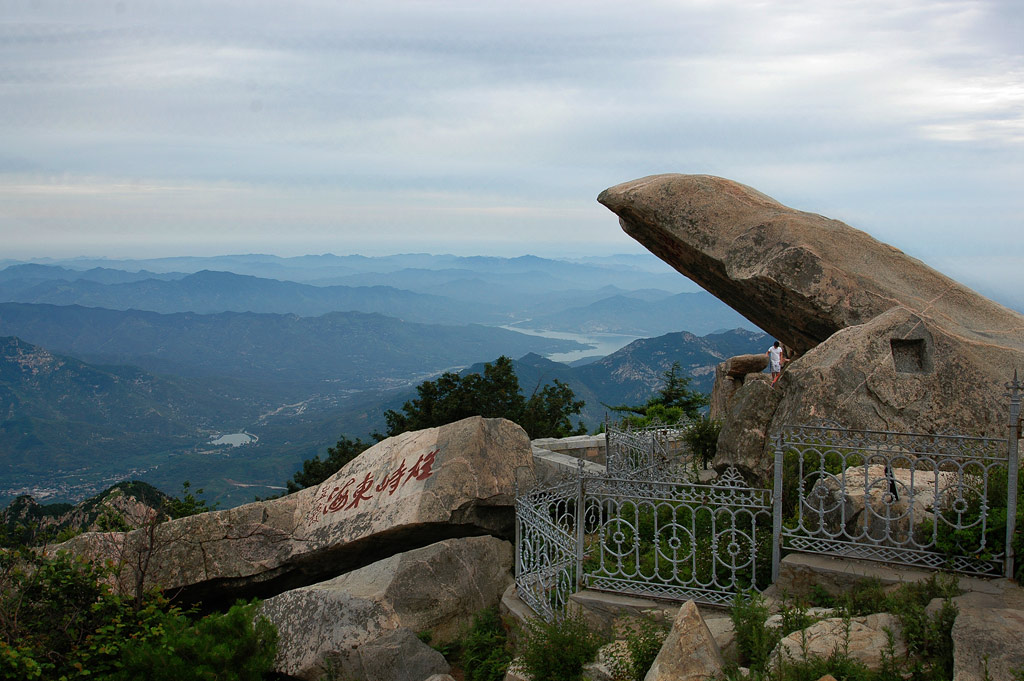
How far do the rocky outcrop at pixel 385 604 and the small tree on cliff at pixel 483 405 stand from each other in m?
10.9

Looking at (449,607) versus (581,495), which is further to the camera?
(449,607)

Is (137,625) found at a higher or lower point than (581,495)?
lower

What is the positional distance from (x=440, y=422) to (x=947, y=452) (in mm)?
15402

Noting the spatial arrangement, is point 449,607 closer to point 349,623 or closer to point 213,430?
point 349,623

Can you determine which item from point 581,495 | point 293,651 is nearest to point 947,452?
point 581,495

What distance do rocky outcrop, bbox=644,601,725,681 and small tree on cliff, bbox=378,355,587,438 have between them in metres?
14.9

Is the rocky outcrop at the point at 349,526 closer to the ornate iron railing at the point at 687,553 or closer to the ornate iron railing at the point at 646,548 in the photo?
the ornate iron railing at the point at 646,548

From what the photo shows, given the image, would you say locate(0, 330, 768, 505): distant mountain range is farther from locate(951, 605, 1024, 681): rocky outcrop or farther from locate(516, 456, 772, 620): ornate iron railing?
locate(951, 605, 1024, 681): rocky outcrop

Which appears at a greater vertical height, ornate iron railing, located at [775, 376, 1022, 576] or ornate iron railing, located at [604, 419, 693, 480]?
ornate iron railing, located at [775, 376, 1022, 576]

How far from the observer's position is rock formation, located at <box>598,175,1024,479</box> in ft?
31.8

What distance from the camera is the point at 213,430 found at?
14275 centimetres

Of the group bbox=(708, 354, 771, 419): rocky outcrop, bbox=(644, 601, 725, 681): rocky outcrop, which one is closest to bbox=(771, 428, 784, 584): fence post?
bbox=(644, 601, 725, 681): rocky outcrop

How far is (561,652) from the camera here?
254 inches

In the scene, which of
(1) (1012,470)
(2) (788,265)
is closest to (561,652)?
(1) (1012,470)
